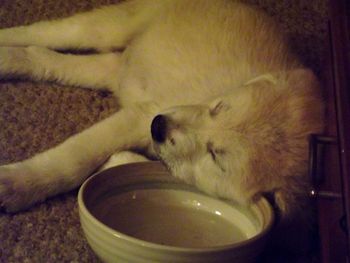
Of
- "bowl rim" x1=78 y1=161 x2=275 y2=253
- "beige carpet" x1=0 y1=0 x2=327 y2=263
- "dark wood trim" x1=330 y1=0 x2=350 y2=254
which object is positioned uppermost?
"dark wood trim" x1=330 y1=0 x2=350 y2=254

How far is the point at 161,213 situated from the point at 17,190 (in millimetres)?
321

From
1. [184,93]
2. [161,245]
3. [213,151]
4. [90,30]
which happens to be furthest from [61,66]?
[161,245]

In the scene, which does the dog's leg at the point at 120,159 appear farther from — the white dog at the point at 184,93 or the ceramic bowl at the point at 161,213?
the ceramic bowl at the point at 161,213

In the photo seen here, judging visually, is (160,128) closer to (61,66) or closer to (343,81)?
(343,81)

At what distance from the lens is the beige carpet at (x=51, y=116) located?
1107 mm

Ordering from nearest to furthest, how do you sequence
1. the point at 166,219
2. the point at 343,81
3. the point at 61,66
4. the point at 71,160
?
the point at 343,81 < the point at 166,219 < the point at 71,160 < the point at 61,66

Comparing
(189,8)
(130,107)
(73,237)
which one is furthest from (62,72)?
(73,237)

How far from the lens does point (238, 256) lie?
88 centimetres

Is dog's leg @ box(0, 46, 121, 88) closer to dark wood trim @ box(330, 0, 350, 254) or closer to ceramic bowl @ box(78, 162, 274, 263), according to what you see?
ceramic bowl @ box(78, 162, 274, 263)

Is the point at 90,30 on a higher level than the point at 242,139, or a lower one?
lower

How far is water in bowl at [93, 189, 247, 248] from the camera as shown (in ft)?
3.46

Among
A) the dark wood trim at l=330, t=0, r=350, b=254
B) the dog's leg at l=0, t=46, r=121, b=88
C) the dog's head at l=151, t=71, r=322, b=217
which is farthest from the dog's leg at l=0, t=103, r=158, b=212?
the dark wood trim at l=330, t=0, r=350, b=254

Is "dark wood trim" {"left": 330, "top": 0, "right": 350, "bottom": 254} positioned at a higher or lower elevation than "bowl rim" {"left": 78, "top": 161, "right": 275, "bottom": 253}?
higher

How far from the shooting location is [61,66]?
1.64 meters
